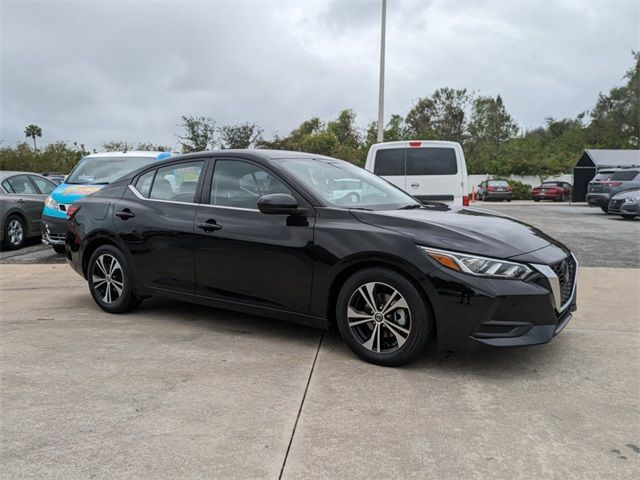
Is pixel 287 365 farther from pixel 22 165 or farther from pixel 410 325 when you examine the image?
pixel 22 165

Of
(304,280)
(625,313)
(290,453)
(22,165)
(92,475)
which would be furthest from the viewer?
(22,165)

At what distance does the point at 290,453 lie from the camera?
2.71 metres

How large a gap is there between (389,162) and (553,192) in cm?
2742

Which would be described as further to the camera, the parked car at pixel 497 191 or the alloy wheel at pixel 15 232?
the parked car at pixel 497 191

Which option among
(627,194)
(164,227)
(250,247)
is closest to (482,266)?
(250,247)

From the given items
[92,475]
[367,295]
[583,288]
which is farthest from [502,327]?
[583,288]

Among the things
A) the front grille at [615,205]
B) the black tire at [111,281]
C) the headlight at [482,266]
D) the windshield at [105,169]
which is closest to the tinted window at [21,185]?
the windshield at [105,169]

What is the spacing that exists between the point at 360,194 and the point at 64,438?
284cm

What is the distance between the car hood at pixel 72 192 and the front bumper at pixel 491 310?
23.4 feet

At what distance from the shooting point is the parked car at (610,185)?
1845 centimetres

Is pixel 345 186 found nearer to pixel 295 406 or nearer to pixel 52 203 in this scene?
pixel 295 406

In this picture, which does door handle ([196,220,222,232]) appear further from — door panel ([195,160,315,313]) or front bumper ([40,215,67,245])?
front bumper ([40,215,67,245])

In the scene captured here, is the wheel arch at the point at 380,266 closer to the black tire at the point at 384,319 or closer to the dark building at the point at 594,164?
the black tire at the point at 384,319

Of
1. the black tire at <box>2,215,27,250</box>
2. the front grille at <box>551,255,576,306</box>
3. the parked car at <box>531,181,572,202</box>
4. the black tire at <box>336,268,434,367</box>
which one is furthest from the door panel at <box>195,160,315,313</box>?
the parked car at <box>531,181,572,202</box>
